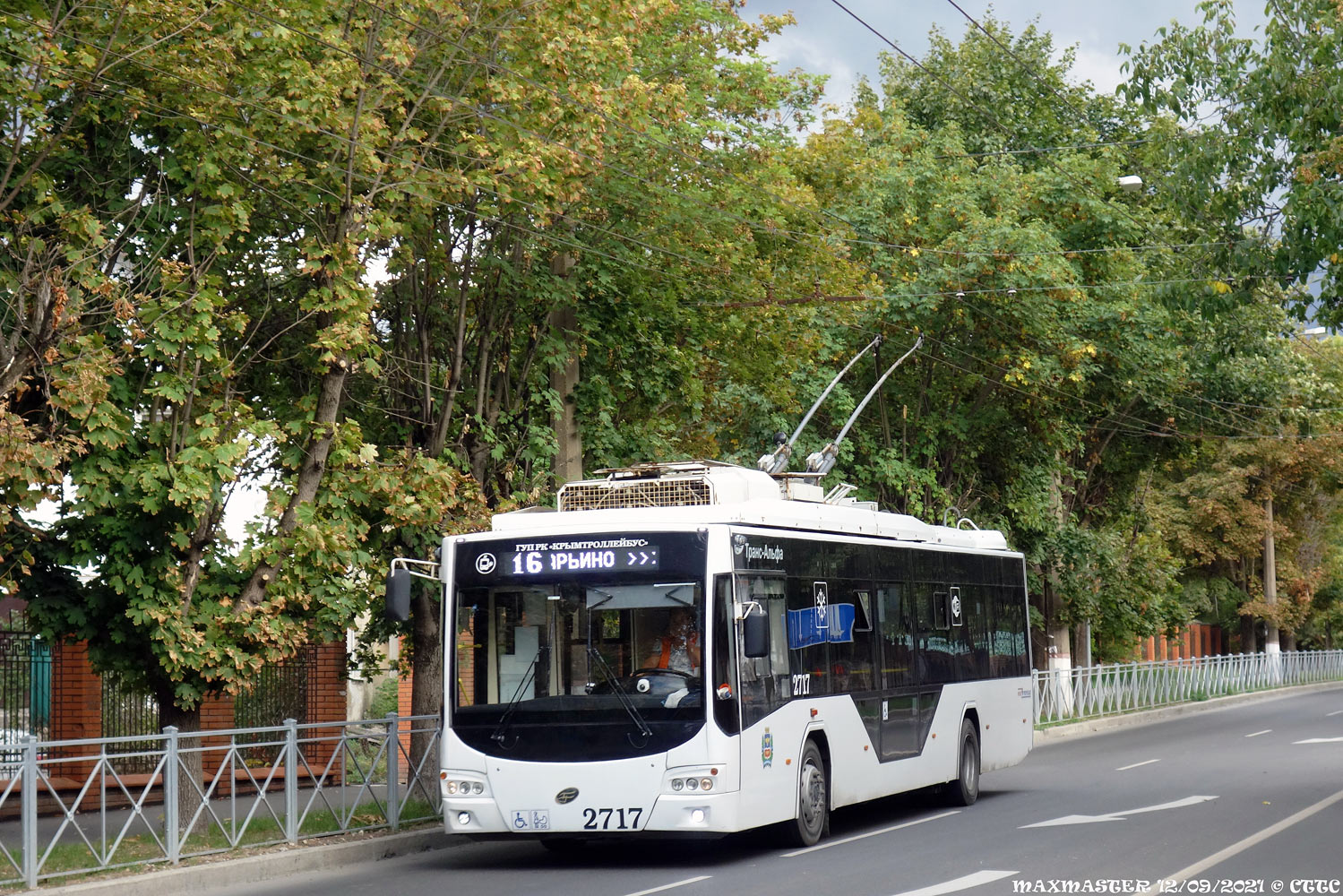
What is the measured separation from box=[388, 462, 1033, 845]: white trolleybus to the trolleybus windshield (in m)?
0.01

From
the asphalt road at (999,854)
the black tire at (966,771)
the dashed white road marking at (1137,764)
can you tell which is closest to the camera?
the asphalt road at (999,854)

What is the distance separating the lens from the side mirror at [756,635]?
41.7ft

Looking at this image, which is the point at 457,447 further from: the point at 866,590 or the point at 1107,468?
the point at 1107,468

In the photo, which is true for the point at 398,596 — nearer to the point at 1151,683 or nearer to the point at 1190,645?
the point at 1151,683

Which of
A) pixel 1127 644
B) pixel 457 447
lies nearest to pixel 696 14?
pixel 457 447

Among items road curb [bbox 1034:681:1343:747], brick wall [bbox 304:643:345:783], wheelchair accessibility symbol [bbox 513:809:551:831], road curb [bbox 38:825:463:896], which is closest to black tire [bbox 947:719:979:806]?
road curb [bbox 38:825:463:896]

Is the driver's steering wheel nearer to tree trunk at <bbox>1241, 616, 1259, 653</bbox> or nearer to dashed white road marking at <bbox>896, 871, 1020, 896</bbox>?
dashed white road marking at <bbox>896, 871, 1020, 896</bbox>

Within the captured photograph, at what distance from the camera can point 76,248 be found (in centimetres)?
1323

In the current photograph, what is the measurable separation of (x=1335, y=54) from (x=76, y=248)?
12.6 m

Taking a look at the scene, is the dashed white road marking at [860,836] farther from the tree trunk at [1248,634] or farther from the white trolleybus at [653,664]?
the tree trunk at [1248,634]

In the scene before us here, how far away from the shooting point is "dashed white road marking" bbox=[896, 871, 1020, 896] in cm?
1063

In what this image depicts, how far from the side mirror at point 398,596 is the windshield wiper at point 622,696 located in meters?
1.62

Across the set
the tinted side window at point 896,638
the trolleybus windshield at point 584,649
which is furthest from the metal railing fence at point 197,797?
the tinted side window at point 896,638

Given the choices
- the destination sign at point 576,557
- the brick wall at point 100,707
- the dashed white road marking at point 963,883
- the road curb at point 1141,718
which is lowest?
the road curb at point 1141,718
